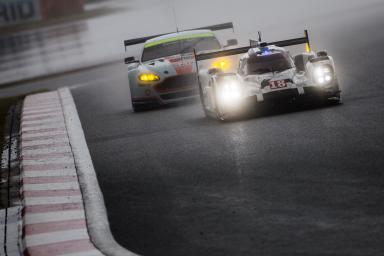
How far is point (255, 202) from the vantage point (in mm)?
8539

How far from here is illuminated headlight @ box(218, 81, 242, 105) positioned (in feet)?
44.1

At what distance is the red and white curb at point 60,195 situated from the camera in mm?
7980

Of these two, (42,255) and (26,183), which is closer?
(42,255)

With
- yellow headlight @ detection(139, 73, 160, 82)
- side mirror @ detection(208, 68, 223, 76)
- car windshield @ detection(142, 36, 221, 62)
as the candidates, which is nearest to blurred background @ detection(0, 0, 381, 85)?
car windshield @ detection(142, 36, 221, 62)

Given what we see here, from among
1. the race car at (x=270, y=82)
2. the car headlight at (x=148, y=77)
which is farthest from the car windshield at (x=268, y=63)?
the car headlight at (x=148, y=77)

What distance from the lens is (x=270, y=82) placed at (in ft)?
44.0

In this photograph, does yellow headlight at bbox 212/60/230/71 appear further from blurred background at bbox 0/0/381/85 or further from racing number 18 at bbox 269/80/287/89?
blurred background at bbox 0/0/381/85

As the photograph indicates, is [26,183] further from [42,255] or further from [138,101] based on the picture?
[138,101]

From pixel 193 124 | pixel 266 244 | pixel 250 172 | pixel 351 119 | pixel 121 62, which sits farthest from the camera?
pixel 121 62

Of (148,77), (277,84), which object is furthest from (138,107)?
(277,84)

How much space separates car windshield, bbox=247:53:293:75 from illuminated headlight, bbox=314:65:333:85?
1.60 ft

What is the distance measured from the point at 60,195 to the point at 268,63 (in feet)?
15.5

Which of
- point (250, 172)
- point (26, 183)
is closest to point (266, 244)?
point (250, 172)

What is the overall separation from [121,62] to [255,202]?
20.1 m
